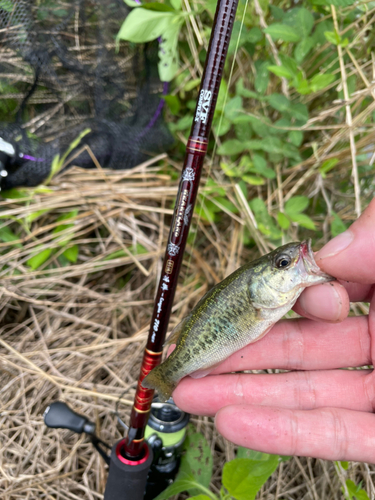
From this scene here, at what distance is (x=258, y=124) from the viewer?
2.04 metres

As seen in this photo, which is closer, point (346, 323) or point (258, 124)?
point (346, 323)

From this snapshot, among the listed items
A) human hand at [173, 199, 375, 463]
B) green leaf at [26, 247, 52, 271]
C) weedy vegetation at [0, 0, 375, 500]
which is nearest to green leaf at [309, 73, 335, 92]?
weedy vegetation at [0, 0, 375, 500]

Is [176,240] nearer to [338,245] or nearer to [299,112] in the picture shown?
[338,245]

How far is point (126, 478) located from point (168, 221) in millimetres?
1516

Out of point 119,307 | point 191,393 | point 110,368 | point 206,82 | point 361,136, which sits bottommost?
point 110,368

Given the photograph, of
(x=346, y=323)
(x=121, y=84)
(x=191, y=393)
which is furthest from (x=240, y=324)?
(x=121, y=84)

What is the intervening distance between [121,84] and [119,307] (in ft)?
4.64

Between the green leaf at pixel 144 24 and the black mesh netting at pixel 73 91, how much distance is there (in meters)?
0.39

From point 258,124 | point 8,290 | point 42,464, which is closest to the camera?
point 42,464

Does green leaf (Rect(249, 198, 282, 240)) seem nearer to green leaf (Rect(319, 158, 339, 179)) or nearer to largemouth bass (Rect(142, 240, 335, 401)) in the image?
green leaf (Rect(319, 158, 339, 179))

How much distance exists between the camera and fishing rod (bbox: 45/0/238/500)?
131 centimetres

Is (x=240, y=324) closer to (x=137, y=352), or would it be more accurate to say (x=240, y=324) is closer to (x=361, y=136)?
(x=137, y=352)

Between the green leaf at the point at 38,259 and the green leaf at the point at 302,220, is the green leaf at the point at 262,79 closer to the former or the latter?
the green leaf at the point at 302,220

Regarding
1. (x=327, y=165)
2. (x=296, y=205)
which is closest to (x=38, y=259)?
(x=296, y=205)
